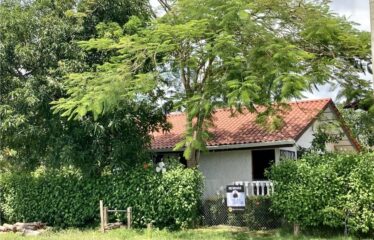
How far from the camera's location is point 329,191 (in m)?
13.5

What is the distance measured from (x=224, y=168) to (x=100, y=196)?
5.15 meters

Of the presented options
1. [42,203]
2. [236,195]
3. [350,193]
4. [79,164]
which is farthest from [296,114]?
Result: [42,203]

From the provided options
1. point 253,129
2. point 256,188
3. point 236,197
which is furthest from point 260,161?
point 236,197

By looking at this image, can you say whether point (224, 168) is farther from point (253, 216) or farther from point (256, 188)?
point (253, 216)

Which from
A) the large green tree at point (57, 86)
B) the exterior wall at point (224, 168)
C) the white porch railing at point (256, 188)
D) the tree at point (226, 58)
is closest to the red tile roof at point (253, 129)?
the exterior wall at point (224, 168)

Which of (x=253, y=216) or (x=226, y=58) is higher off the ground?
(x=226, y=58)

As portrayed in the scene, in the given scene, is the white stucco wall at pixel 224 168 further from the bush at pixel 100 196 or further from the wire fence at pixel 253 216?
the bush at pixel 100 196

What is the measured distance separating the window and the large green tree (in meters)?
4.49

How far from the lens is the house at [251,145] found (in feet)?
60.3

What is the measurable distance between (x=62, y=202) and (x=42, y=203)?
0.89 m

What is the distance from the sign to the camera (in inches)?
610

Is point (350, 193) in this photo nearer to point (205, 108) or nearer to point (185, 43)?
point (205, 108)

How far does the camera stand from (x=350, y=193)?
43.7 feet

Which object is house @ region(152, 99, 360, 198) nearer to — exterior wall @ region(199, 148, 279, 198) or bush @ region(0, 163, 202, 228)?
exterior wall @ region(199, 148, 279, 198)
